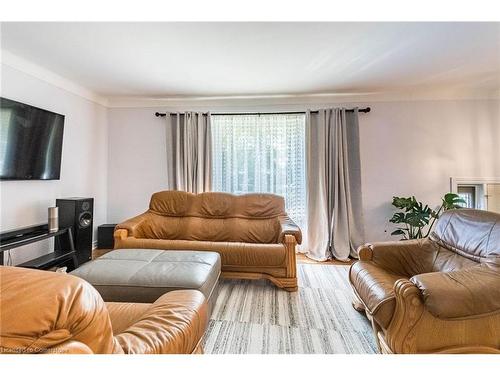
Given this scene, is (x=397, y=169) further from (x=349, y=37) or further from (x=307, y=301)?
(x=307, y=301)

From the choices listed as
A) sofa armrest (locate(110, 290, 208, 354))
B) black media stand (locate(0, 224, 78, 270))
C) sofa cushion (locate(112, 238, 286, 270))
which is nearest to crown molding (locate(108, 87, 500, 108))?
black media stand (locate(0, 224, 78, 270))

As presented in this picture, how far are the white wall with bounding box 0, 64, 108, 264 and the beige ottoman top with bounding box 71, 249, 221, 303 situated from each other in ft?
4.92

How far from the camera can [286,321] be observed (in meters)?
1.92

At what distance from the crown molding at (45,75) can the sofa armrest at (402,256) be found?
12.9 feet

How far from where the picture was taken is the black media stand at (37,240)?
7.38 feet

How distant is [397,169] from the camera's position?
3.65m

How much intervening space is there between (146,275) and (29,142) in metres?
2.18

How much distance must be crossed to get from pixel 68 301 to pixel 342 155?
11.7ft

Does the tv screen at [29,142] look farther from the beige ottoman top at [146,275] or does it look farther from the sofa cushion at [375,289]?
the sofa cushion at [375,289]

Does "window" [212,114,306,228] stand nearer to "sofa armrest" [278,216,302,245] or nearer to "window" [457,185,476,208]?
"sofa armrest" [278,216,302,245]

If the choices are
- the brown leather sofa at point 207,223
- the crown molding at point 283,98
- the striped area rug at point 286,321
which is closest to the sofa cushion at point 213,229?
the brown leather sofa at point 207,223

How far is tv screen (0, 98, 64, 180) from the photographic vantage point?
94.0 inches

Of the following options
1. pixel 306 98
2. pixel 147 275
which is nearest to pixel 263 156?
pixel 306 98
